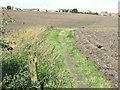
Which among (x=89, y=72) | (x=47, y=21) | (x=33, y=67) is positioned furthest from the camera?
(x=47, y=21)

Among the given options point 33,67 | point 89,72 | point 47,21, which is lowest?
point 89,72

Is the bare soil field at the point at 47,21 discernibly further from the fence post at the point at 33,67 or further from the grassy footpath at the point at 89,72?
the fence post at the point at 33,67

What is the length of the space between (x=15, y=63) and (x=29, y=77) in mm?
1184

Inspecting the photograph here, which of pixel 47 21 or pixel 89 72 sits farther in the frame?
pixel 47 21

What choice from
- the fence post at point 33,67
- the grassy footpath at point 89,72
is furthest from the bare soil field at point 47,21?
the fence post at point 33,67

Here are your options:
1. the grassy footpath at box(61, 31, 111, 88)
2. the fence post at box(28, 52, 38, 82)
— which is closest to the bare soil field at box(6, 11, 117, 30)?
the grassy footpath at box(61, 31, 111, 88)

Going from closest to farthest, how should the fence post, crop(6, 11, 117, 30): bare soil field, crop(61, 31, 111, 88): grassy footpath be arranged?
the fence post, crop(61, 31, 111, 88): grassy footpath, crop(6, 11, 117, 30): bare soil field

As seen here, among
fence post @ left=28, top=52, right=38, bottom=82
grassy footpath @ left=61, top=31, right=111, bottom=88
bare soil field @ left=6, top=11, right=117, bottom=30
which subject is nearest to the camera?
fence post @ left=28, top=52, right=38, bottom=82

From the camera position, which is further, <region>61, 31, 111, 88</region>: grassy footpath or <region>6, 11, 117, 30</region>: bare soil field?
<region>6, 11, 117, 30</region>: bare soil field

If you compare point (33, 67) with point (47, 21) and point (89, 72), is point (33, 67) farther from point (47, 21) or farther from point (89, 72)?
point (47, 21)


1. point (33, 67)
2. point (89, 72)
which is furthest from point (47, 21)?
point (33, 67)

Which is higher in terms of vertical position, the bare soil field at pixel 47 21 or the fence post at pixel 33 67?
the fence post at pixel 33 67

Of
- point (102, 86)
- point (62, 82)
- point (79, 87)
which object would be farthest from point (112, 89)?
point (62, 82)

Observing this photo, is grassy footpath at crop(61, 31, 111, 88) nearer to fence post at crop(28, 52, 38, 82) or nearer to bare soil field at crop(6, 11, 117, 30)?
fence post at crop(28, 52, 38, 82)
